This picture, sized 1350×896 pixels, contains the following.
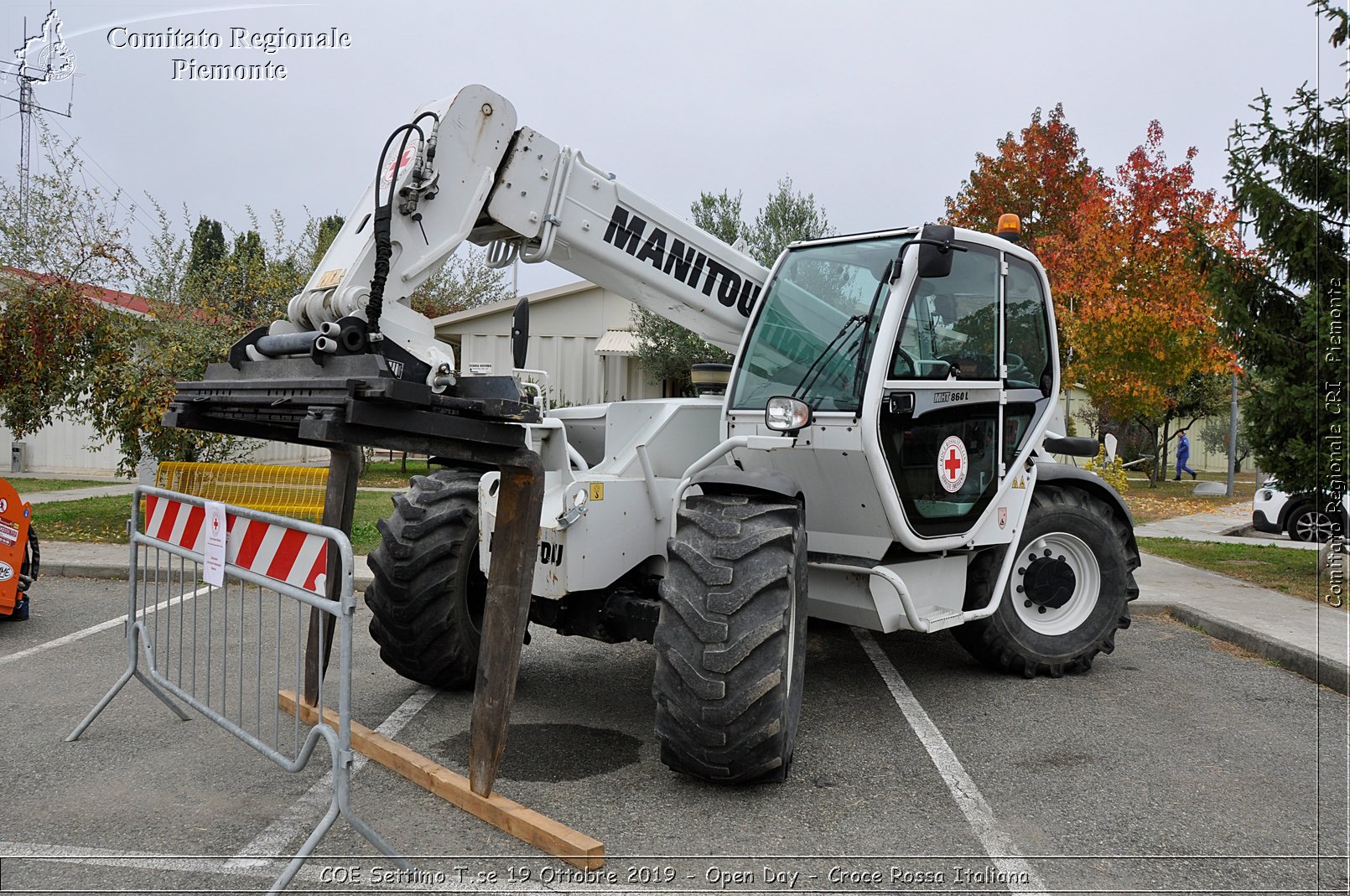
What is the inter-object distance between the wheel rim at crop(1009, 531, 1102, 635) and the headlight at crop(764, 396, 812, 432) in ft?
7.74

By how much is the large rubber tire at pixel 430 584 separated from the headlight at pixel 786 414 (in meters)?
1.88

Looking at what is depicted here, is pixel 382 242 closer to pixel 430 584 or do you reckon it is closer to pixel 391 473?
pixel 430 584

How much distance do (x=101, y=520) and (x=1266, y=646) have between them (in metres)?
12.9

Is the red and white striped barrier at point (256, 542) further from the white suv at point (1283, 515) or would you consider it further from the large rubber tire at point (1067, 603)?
the white suv at point (1283, 515)

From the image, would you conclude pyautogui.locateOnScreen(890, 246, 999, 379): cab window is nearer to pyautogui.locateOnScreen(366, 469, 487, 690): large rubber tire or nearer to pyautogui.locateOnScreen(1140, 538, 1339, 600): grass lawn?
pyautogui.locateOnScreen(366, 469, 487, 690): large rubber tire

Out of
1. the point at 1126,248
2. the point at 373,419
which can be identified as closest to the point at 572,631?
the point at 373,419

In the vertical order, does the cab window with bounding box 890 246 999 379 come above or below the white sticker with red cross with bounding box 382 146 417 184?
below

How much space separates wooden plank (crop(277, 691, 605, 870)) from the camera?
3.67 m

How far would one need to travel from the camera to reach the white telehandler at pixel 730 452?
13.7 ft

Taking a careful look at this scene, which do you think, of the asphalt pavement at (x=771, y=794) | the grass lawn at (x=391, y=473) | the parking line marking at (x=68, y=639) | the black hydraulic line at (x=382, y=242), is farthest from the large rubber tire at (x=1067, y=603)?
the grass lawn at (x=391, y=473)

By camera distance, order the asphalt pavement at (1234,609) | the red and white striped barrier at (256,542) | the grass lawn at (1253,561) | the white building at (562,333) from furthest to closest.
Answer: the white building at (562,333), the grass lawn at (1253,561), the asphalt pavement at (1234,609), the red and white striped barrier at (256,542)

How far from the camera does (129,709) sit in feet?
17.8

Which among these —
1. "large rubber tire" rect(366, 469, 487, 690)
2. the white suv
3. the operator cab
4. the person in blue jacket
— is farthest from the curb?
the person in blue jacket

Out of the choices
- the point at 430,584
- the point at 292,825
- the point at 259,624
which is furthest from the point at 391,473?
the point at 292,825
